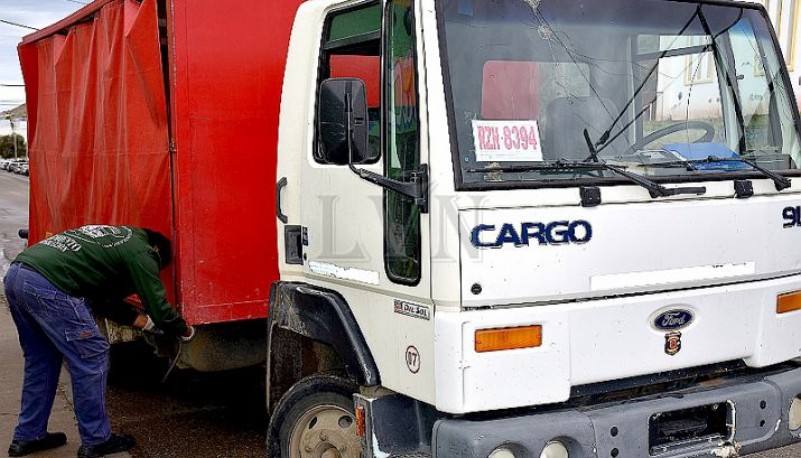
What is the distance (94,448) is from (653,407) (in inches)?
129

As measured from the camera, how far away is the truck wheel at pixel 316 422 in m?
4.02

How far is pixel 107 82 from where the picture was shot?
5.70 meters

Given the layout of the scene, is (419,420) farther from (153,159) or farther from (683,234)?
(153,159)

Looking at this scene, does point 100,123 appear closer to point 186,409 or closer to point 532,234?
Answer: point 186,409

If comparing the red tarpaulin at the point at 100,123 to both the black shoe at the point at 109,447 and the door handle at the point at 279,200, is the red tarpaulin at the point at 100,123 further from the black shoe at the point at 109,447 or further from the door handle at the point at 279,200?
the black shoe at the point at 109,447

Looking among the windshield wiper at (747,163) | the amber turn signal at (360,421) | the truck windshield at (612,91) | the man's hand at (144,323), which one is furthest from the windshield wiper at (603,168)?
the man's hand at (144,323)

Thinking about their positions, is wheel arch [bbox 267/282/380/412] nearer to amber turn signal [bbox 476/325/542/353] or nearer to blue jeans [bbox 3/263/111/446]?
amber turn signal [bbox 476/325/542/353]

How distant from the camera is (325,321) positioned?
403cm

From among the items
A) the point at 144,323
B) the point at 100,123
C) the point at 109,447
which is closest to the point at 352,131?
the point at 144,323

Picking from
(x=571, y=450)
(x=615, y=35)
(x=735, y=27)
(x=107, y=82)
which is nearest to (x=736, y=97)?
(x=735, y=27)

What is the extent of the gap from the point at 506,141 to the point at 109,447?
3.20m

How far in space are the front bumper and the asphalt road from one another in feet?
4.97

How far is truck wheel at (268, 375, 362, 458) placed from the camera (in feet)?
13.2

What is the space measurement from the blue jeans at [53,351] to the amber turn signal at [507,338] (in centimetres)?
274
